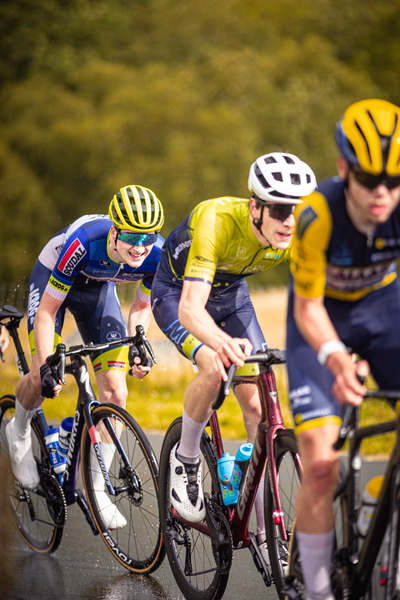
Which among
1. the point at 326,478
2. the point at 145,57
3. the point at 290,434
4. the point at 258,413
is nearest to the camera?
the point at 326,478

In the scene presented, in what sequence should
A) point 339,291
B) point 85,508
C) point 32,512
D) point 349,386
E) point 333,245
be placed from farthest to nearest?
point 32,512, point 85,508, point 339,291, point 333,245, point 349,386

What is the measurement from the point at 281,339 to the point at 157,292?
10.8 meters

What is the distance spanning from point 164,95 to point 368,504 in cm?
2689

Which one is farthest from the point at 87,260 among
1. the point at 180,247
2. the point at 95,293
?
the point at 180,247

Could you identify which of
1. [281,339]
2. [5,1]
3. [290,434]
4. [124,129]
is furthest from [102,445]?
[5,1]

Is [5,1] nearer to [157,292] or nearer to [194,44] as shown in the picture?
[194,44]

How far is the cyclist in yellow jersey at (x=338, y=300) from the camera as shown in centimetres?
199

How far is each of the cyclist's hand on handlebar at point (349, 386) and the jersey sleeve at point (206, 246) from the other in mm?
1045

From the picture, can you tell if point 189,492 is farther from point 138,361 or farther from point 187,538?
point 138,361

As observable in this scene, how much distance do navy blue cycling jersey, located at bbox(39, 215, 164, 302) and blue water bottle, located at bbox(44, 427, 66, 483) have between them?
0.87m

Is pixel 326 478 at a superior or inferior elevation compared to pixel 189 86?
inferior

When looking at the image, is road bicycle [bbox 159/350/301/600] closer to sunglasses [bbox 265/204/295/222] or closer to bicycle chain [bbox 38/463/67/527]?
sunglasses [bbox 265/204/295/222]

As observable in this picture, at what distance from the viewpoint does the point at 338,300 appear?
2.36 meters

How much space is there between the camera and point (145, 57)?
2845cm
